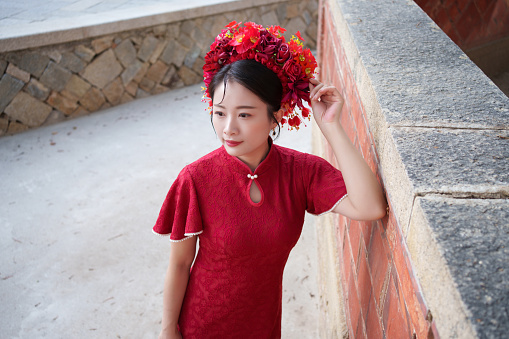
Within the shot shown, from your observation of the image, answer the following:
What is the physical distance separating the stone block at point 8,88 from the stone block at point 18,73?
0.10 ft

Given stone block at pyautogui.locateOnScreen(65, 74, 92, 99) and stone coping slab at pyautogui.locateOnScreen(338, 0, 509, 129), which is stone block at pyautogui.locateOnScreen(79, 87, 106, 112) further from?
stone coping slab at pyautogui.locateOnScreen(338, 0, 509, 129)

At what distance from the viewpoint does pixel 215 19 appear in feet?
19.1

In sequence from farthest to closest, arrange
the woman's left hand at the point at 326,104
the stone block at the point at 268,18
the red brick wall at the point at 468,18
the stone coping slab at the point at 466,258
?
1. the stone block at the point at 268,18
2. the red brick wall at the point at 468,18
3. the woman's left hand at the point at 326,104
4. the stone coping slab at the point at 466,258

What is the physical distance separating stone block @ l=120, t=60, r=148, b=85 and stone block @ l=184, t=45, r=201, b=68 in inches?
25.3

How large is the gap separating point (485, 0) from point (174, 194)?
2690 millimetres

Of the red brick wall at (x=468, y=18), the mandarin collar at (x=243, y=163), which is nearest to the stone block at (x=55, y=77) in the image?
the red brick wall at (x=468, y=18)

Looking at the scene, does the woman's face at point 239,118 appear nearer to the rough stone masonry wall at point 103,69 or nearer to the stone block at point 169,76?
the rough stone masonry wall at point 103,69

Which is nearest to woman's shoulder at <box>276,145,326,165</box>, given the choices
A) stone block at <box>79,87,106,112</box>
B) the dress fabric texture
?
the dress fabric texture

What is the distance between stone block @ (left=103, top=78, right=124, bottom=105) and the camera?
520 centimetres

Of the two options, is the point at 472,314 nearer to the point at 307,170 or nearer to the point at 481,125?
the point at 481,125

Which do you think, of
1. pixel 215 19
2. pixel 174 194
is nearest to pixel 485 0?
pixel 174 194

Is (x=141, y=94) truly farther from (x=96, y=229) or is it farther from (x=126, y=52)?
(x=96, y=229)

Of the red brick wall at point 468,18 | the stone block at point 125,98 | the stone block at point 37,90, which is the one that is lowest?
the stone block at point 125,98

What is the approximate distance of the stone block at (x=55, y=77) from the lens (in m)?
4.65
